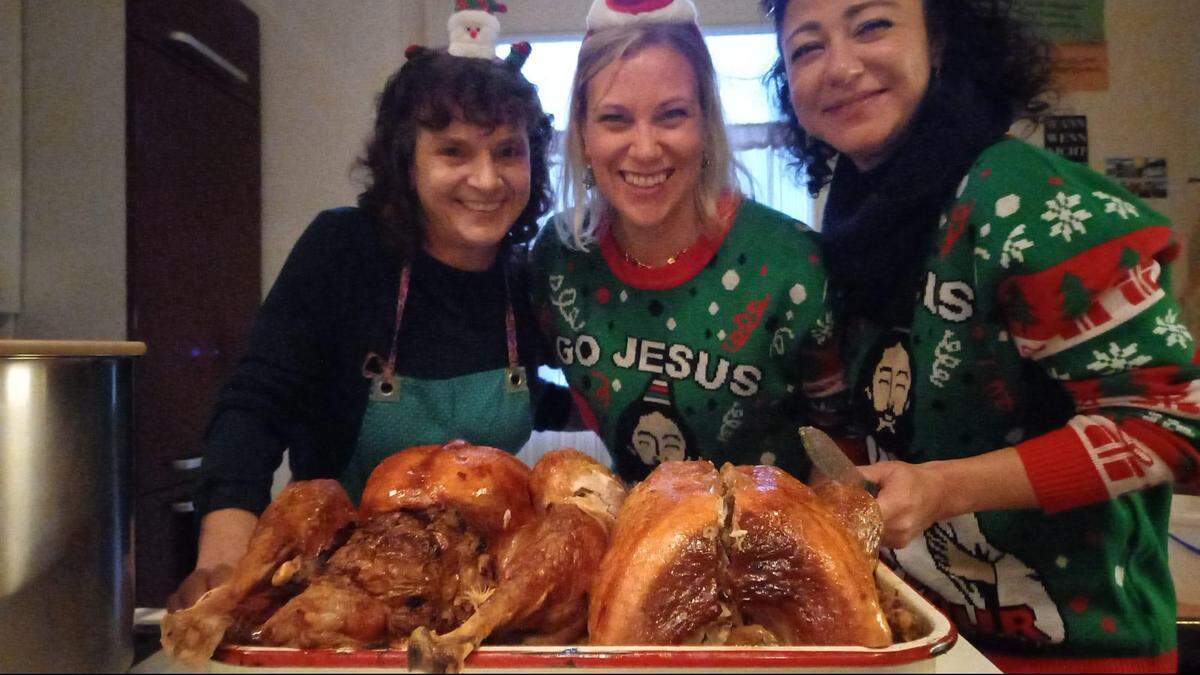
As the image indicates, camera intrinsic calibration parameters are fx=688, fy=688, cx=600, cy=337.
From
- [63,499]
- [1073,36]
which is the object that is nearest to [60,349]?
[63,499]

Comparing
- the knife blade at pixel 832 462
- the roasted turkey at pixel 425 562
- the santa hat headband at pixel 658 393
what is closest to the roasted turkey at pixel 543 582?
the roasted turkey at pixel 425 562

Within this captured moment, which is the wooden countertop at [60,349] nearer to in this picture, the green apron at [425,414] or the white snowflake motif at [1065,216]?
the green apron at [425,414]

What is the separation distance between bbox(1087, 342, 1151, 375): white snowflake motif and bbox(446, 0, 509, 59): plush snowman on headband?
1.75ft

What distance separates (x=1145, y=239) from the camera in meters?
0.50

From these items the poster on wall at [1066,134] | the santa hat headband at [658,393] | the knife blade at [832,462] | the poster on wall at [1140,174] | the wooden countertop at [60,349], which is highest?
the poster on wall at [1066,134]

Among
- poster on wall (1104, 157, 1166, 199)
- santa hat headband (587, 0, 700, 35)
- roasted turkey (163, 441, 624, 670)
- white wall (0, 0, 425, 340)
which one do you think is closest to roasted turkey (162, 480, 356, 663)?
roasted turkey (163, 441, 624, 670)

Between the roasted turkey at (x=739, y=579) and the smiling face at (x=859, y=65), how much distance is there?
390mm

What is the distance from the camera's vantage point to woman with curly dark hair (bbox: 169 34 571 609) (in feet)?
1.95

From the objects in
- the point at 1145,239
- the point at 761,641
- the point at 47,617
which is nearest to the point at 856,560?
the point at 761,641

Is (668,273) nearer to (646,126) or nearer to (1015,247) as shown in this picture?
(646,126)

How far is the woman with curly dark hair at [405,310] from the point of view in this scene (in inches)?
Result: 23.4

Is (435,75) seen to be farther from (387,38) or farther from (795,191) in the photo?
(795,191)

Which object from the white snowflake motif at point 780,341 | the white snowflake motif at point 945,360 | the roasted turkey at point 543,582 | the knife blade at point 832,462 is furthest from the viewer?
the white snowflake motif at point 780,341

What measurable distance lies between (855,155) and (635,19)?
24cm
